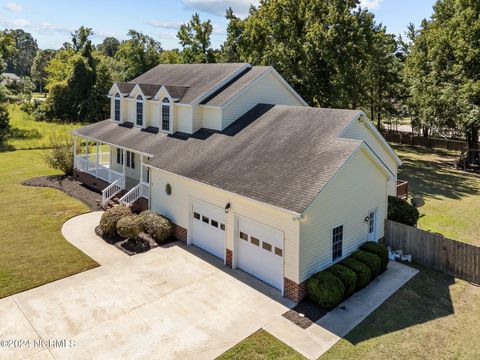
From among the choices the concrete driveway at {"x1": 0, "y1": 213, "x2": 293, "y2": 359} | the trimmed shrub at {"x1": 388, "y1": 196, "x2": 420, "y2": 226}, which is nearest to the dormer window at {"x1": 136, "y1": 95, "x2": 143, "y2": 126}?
the concrete driveway at {"x1": 0, "y1": 213, "x2": 293, "y2": 359}

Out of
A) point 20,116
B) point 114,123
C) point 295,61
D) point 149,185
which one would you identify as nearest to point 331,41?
point 295,61

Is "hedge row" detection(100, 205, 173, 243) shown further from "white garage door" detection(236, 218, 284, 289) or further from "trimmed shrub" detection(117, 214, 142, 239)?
"white garage door" detection(236, 218, 284, 289)

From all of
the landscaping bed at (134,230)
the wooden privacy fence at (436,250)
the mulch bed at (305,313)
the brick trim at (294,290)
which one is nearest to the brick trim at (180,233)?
Answer: the landscaping bed at (134,230)

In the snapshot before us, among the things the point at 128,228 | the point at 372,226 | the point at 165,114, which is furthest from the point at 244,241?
the point at 165,114

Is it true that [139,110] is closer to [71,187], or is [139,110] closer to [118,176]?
[118,176]

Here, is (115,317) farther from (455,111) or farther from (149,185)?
(455,111)
